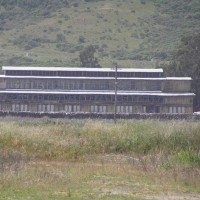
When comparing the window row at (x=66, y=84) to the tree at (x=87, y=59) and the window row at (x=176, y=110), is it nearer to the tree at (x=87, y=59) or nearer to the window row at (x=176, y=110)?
the window row at (x=176, y=110)

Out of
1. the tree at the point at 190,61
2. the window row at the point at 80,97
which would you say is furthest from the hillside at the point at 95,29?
the window row at the point at 80,97

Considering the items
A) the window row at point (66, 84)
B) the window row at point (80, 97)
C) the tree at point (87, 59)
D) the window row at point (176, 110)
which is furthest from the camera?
the tree at point (87, 59)

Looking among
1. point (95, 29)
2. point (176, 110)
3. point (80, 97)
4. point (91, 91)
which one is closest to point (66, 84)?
point (91, 91)

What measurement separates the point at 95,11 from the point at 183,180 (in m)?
105

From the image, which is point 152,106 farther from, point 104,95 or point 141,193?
point 141,193

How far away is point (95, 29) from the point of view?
119438 mm

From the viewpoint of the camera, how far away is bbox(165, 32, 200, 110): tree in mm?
81688

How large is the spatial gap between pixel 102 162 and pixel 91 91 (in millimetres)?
55001

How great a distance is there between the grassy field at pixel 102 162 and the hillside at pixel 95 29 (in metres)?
73.8

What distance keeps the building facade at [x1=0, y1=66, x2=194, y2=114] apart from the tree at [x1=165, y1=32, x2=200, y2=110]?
3.04 meters

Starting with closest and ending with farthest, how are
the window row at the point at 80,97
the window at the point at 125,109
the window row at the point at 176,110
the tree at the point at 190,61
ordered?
the window row at the point at 176,110, the window row at the point at 80,97, the window at the point at 125,109, the tree at the point at 190,61

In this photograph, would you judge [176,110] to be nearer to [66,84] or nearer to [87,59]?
[66,84]

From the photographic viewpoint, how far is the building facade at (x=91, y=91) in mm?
78250

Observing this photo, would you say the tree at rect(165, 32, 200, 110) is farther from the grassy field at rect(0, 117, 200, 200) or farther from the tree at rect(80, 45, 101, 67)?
the grassy field at rect(0, 117, 200, 200)
